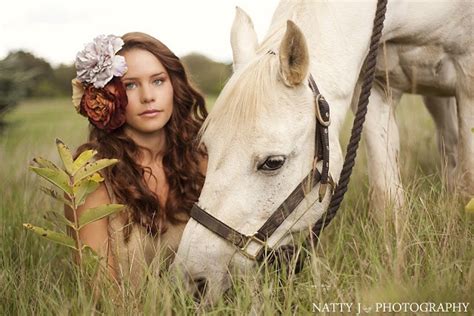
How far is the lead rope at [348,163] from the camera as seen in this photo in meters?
2.33

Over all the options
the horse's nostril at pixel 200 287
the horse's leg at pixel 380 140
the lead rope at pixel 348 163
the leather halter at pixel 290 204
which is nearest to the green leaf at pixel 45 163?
the leather halter at pixel 290 204

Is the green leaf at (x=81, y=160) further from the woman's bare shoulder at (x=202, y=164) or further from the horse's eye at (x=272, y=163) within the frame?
the woman's bare shoulder at (x=202, y=164)

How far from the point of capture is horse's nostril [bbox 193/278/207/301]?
219 cm

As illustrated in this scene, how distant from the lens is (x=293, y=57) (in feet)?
7.23

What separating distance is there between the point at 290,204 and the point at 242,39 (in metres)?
0.77

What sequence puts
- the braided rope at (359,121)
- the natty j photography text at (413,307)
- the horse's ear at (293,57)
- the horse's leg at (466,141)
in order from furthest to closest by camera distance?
the horse's leg at (466,141) → the braided rope at (359,121) → the horse's ear at (293,57) → the natty j photography text at (413,307)

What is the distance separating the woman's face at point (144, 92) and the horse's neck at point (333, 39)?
561 millimetres

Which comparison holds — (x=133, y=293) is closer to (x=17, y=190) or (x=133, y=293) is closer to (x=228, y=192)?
(x=228, y=192)

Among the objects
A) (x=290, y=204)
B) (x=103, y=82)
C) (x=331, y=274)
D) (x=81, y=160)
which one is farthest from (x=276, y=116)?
(x=103, y=82)

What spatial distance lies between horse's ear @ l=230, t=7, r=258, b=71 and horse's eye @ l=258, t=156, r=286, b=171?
0.49 metres

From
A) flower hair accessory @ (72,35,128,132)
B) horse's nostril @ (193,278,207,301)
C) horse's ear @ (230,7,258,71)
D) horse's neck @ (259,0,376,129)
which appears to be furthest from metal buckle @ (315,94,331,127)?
flower hair accessory @ (72,35,128,132)

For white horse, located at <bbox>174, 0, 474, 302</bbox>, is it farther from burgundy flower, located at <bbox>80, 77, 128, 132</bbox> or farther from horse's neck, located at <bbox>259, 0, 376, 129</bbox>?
burgundy flower, located at <bbox>80, 77, 128, 132</bbox>

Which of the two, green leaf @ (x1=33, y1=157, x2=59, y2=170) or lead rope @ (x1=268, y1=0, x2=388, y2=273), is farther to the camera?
lead rope @ (x1=268, y1=0, x2=388, y2=273)

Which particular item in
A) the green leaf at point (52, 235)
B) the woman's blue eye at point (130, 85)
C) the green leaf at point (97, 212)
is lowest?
the green leaf at point (52, 235)
